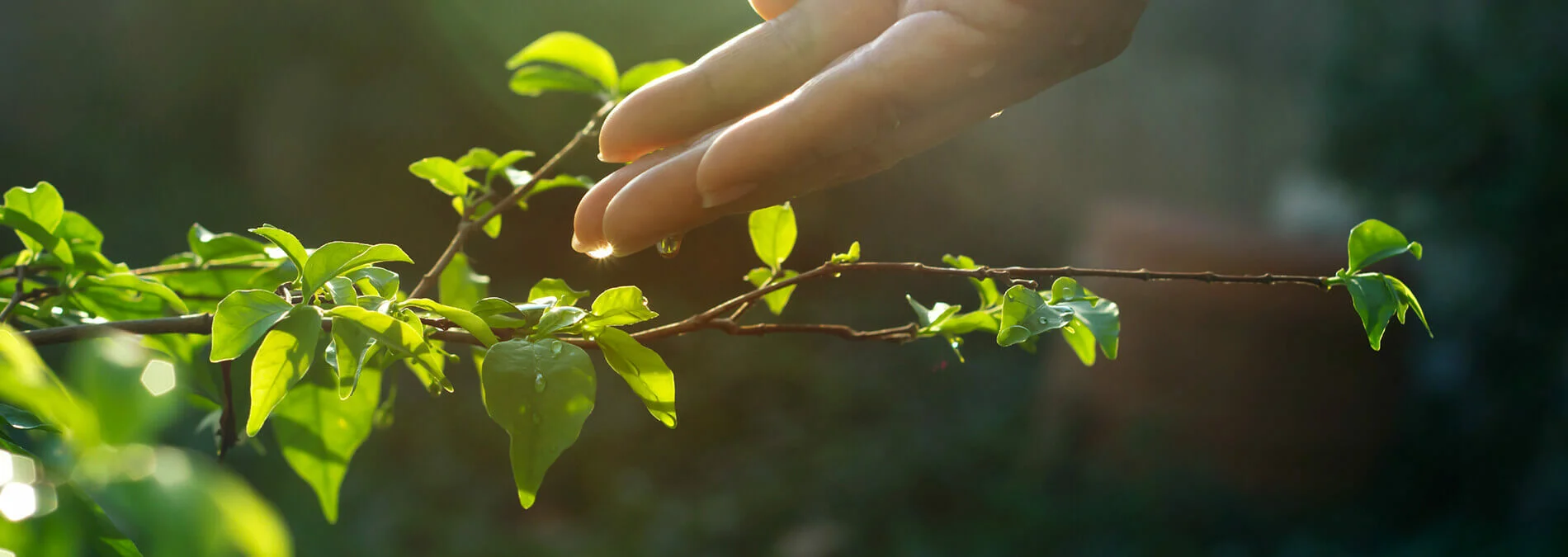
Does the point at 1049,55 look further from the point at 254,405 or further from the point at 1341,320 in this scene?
the point at 1341,320

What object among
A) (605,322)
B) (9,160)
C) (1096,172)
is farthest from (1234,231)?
(9,160)

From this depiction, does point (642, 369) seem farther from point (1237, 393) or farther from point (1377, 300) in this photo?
point (1237, 393)

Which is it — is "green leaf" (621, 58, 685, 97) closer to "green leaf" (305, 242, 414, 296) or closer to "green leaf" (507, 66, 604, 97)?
"green leaf" (507, 66, 604, 97)

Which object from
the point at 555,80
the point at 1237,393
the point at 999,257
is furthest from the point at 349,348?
the point at 999,257

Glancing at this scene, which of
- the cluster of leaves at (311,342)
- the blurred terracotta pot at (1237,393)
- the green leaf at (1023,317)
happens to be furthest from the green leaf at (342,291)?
the blurred terracotta pot at (1237,393)

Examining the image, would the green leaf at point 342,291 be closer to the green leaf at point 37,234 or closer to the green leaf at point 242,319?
the green leaf at point 242,319

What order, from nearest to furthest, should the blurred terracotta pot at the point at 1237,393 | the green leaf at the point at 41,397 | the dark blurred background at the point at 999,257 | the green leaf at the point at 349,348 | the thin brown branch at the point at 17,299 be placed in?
the green leaf at the point at 41,397 → the green leaf at the point at 349,348 → the thin brown branch at the point at 17,299 → the dark blurred background at the point at 999,257 → the blurred terracotta pot at the point at 1237,393

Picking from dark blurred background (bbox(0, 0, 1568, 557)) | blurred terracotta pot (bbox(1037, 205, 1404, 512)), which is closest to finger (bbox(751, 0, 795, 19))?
dark blurred background (bbox(0, 0, 1568, 557))

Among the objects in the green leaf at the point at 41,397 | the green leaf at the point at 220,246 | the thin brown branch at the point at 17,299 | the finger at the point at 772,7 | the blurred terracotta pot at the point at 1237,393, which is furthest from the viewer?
the blurred terracotta pot at the point at 1237,393
